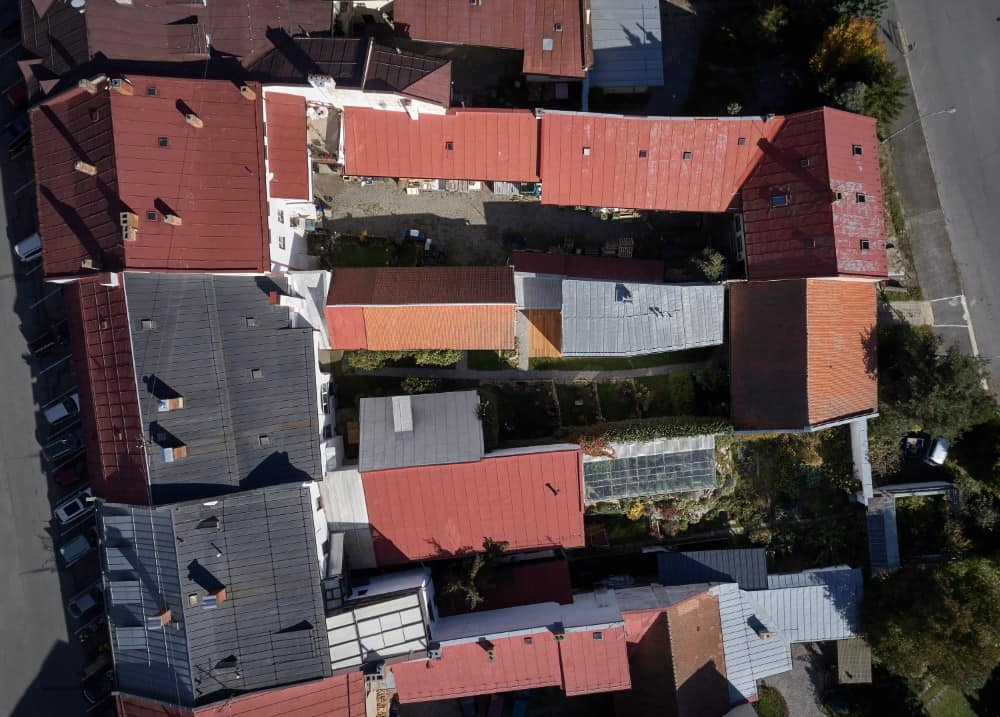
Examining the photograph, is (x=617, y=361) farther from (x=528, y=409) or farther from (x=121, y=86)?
(x=121, y=86)

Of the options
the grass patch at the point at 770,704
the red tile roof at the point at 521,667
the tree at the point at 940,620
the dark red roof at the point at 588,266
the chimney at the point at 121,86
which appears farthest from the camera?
the grass patch at the point at 770,704

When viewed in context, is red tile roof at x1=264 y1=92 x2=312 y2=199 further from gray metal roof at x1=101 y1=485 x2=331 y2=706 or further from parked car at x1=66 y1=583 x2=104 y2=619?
parked car at x1=66 y1=583 x2=104 y2=619

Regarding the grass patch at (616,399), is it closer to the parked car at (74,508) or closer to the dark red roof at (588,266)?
the dark red roof at (588,266)

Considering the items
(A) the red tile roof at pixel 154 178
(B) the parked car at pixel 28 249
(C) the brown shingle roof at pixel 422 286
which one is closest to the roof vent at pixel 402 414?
(C) the brown shingle roof at pixel 422 286

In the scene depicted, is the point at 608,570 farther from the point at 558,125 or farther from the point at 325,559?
the point at 558,125

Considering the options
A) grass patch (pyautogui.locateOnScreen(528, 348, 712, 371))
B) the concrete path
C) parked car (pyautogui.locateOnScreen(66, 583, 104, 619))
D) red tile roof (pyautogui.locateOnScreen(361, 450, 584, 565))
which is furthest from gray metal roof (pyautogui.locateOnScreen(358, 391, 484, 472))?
parked car (pyautogui.locateOnScreen(66, 583, 104, 619))

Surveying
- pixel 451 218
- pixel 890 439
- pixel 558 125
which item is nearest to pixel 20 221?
pixel 451 218
